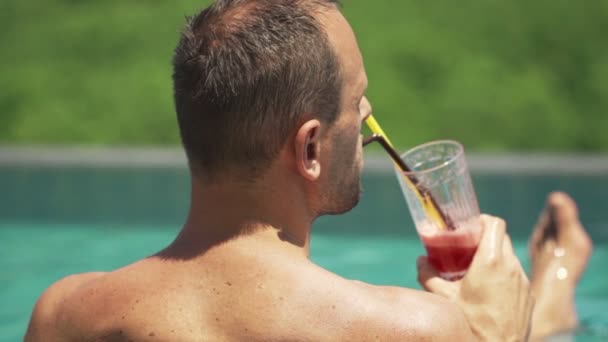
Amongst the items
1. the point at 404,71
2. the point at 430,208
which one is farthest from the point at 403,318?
the point at 404,71

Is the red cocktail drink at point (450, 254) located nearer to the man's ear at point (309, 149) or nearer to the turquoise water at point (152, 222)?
the man's ear at point (309, 149)

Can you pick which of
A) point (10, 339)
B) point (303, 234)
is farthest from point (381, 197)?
point (303, 234)

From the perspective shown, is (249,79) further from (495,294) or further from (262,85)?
(495,294)

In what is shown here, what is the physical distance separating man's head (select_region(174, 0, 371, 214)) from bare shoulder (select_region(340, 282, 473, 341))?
0.99 ft

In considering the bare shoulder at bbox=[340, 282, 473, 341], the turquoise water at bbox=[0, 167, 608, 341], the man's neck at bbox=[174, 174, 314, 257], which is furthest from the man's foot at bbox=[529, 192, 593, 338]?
the man's neck at bbox=[174, 174, 314, 257]

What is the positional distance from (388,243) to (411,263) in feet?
1.28

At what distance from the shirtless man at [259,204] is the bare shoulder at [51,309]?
4 cm

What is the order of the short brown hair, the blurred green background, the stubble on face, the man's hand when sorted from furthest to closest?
1. the blurred green background
2. the man's hand
3. the stubble on face
4. the short brown hair

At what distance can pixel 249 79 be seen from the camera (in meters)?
2.01

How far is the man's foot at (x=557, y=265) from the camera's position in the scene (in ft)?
13.0

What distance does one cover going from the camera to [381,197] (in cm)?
692

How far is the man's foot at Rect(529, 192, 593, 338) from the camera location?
157 inches

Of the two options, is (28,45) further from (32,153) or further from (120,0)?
(32,153)

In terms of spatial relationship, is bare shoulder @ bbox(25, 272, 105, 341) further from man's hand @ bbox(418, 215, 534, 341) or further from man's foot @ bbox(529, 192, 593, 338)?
man's foot @ bbox(529, 192, 593, 338)
